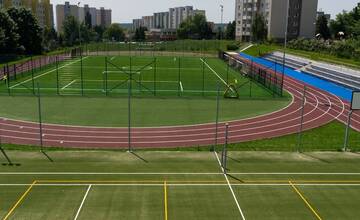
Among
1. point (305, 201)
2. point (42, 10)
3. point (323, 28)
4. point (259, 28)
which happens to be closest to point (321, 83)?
point (305, 201)

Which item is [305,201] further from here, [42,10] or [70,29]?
[42,10]

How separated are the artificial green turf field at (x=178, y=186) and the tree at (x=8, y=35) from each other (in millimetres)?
55528

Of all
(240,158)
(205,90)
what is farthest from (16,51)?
(240,158)

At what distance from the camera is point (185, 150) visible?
22.6m

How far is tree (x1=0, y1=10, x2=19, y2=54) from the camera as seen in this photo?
6888 cm

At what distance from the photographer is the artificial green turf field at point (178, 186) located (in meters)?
14.5

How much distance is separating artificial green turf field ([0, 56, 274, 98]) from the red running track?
8.46m

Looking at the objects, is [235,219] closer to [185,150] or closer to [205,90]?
[185,150]

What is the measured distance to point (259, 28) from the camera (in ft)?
346

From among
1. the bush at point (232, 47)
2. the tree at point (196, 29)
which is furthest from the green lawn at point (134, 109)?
the tree at point (196, 29)

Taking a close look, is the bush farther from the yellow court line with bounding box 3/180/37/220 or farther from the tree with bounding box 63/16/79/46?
the yellow court line with bounding box 3/180/37/220

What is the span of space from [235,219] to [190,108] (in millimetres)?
20186

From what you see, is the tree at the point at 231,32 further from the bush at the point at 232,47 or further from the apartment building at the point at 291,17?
the bush at the point at 232,47

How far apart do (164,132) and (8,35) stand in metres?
54.3
